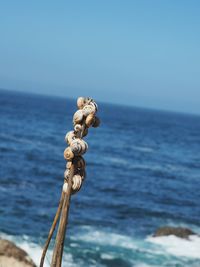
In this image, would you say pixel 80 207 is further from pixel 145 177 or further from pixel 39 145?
pixel 39 145

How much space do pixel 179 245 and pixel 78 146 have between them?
28272 mm

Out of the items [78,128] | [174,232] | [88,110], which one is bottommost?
[174,232]

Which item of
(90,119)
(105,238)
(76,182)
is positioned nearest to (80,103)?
(90,119)

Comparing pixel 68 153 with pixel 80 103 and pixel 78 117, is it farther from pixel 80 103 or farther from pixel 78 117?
pixel 80 103

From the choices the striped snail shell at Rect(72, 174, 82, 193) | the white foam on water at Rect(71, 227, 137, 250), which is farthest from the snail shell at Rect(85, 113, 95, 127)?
the white foam on water at Rect(71, 227, 137, 250)

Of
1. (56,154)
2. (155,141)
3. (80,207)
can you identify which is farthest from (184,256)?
(155,141)

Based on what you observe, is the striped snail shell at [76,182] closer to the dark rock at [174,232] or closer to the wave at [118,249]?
the wave at [118,249]

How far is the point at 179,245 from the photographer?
30.3 meters

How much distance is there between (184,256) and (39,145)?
47.5m

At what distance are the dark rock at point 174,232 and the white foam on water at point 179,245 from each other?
1.18 ft

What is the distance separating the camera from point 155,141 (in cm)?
11012

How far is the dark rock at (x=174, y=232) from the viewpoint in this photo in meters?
32.0

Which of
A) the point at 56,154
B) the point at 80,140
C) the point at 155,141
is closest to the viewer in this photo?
the point at 80,140

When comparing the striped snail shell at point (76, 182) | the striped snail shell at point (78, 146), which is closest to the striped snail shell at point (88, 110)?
the striped snail shell at point (78, 146)
